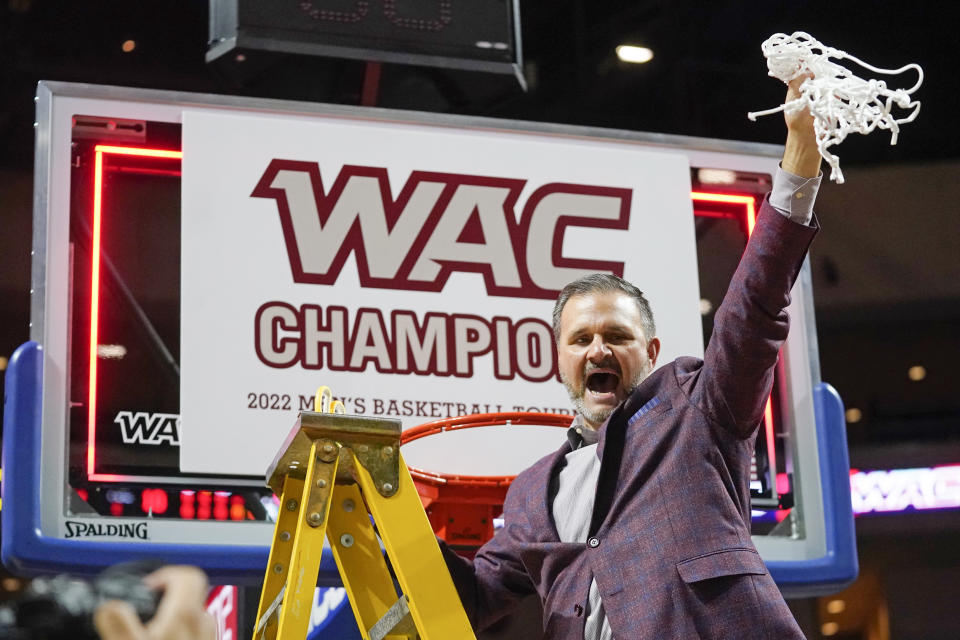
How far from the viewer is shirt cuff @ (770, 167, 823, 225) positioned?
238 centimetres

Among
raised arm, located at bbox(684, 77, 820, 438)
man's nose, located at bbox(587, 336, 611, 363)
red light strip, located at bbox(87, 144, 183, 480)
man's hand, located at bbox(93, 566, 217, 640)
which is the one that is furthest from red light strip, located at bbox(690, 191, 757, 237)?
man's hand, located at bbox(93, 566, 217, 640)

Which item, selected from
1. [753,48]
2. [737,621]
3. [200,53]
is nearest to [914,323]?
[753,48]

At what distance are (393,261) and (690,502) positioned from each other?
5.09 ft

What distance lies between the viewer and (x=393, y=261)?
386 centimetres

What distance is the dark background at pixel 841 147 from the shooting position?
328 inches

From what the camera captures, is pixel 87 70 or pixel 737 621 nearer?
pixel 737 621

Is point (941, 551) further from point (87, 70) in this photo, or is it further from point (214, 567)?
point (214, 567)

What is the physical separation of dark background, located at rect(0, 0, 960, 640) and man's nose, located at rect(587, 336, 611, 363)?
3.32m

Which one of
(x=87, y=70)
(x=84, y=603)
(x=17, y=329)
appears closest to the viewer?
(x=84, y=603)

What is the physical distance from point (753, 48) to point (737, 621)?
708 cm

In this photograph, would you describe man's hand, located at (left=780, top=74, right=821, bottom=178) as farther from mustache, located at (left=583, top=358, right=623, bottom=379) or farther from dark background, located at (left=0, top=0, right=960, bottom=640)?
dark background, located at (left=0, top=0, right=960, bottom=640)

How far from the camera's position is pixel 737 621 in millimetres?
2393

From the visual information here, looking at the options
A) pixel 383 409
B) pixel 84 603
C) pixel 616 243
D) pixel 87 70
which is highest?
pixel 87 70

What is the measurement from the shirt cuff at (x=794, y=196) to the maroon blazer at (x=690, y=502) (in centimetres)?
2
